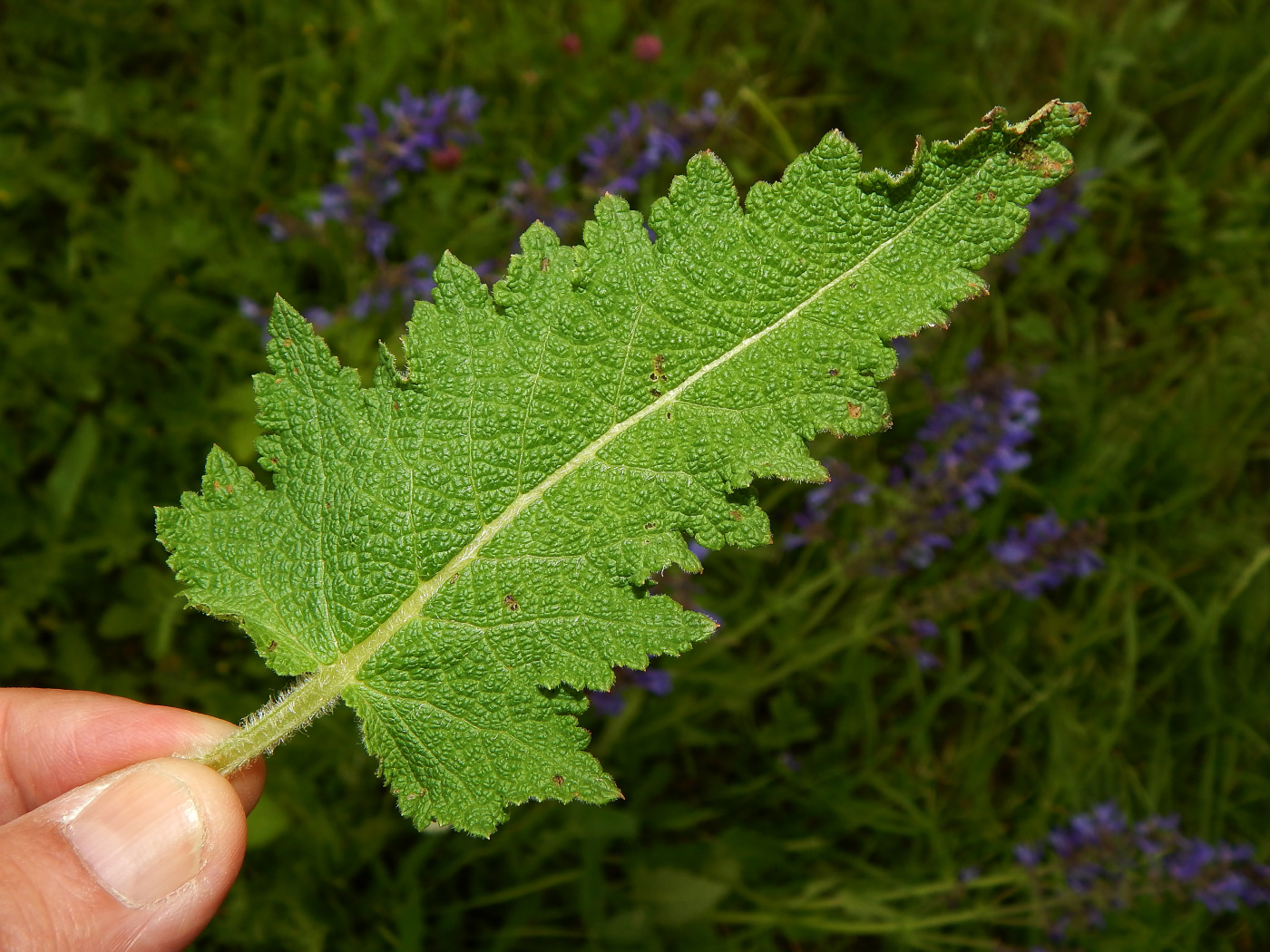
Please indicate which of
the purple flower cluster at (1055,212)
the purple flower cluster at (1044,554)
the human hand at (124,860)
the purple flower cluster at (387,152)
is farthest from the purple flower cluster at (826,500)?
the human hand at (124,860)

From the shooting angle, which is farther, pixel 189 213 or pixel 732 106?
pixel 732 106

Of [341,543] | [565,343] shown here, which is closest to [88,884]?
[341,543]

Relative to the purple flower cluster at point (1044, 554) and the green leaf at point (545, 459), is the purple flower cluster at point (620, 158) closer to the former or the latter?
the green leaf at point (545, 459)

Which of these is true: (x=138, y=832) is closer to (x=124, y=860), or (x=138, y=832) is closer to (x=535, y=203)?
(x=124, y=860)

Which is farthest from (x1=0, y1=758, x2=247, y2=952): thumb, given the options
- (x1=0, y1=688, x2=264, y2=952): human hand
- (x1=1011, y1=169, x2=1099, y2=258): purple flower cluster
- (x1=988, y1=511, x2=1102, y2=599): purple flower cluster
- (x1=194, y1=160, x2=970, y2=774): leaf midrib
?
(x1=1011, y1=169, x2=1099, y2=258): purple flower cluster

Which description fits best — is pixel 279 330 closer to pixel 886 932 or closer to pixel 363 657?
pixel 363 657

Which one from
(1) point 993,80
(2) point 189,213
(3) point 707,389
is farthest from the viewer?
(1) point 993,80

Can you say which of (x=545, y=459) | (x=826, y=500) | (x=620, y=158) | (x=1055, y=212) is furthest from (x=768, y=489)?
(x=545, y=459)
